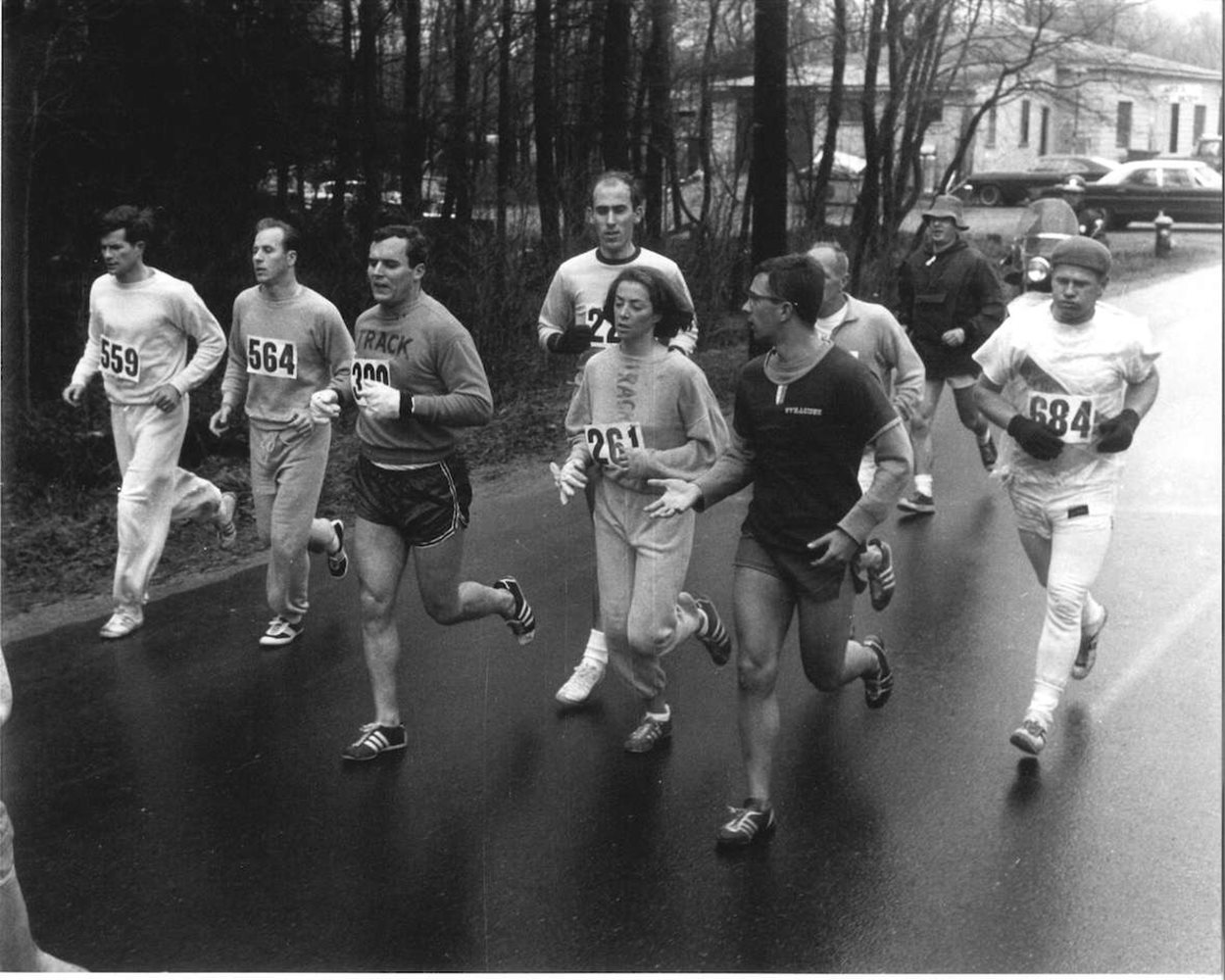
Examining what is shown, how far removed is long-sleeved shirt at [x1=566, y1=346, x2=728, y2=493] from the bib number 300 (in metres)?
1.10

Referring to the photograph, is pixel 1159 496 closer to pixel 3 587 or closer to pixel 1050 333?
pixel 1050 333

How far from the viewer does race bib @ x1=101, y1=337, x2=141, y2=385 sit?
7340mm

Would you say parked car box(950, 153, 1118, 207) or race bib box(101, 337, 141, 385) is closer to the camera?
race bib box(101, 337, 141, 385)

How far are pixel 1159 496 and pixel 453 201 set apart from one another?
6.91 meters

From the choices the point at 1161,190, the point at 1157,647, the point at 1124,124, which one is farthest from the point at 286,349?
the point at 1161,190

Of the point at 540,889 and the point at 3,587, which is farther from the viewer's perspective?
the point at 3,587

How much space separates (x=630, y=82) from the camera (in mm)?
15781

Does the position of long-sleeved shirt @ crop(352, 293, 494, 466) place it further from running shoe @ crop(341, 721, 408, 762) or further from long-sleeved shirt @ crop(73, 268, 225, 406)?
long-sleeved shirt @ crop(73, 268, 225, 406)

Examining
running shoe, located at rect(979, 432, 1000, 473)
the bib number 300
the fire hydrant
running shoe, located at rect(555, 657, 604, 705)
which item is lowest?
running shoe, located at rect(555, 657, 604, 705)

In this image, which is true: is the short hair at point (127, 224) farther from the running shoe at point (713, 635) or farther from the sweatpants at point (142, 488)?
the running shoe at point (713, 635)

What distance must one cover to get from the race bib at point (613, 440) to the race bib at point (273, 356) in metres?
1.69

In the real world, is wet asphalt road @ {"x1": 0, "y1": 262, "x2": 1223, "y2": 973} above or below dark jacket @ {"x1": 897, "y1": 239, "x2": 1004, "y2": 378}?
below

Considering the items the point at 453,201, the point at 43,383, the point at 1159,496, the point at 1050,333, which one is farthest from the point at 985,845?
the point at 453,201

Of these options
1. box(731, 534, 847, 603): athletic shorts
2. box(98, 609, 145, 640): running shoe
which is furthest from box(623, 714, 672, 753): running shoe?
box(98, 609, 145, 640): running shoe
